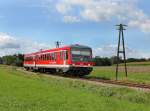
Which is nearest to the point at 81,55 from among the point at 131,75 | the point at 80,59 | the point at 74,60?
the point at 80,59

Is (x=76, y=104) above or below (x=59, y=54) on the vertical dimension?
below

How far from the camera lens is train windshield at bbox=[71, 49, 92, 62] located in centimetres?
3788

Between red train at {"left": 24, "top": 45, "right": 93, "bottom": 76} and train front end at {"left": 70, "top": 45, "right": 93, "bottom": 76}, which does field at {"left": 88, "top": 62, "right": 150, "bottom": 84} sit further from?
red train at {"left": 24, "top": 45, "right": 93, "bottom": 76}

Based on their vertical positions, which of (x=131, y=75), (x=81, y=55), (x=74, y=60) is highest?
(x=81, y=55)

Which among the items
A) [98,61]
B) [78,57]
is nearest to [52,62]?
[78,57]

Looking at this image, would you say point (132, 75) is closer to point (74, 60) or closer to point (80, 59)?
point (80, 59)

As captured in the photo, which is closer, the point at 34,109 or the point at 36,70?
the point at 34,109

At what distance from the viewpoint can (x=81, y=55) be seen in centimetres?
3831

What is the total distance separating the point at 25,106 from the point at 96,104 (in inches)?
99.4

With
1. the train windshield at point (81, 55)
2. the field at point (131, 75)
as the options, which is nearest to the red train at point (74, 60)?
the train windshield at point (81, 55)

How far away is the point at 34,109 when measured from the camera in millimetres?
12914

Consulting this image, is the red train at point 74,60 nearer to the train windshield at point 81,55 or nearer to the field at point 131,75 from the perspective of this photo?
the train windshield at point 81,55

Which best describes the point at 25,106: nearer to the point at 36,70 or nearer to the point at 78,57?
the point at 78,57

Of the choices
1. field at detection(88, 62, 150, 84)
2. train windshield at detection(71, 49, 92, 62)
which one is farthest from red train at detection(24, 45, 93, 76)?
field at detection(88, 62, 150, 84)
